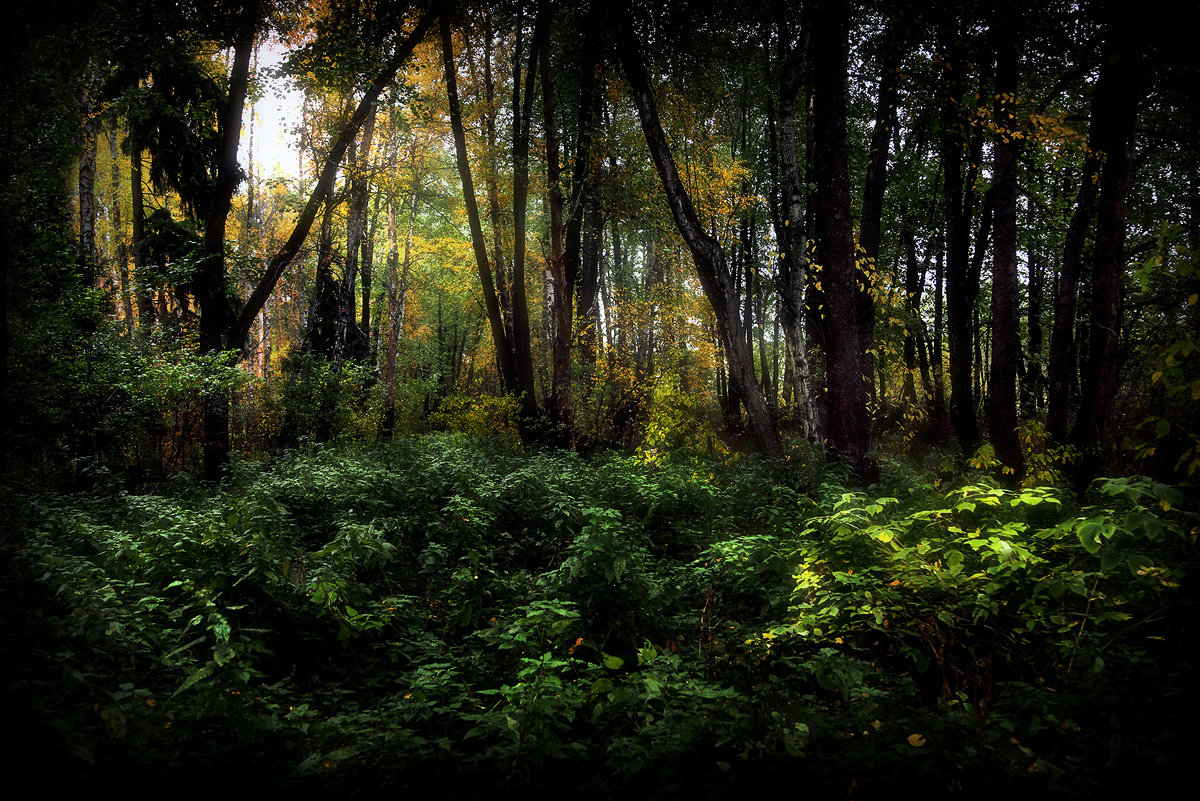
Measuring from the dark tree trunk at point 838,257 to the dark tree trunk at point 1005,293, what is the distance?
2769mm

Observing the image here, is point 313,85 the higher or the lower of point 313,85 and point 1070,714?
the higher

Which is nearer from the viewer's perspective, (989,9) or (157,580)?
(157,580)

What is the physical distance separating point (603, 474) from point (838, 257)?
460 centimetres

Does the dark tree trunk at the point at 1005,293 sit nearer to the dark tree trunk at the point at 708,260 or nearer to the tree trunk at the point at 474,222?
the dark tree trunk at the point at 708,260

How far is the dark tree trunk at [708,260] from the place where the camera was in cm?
777

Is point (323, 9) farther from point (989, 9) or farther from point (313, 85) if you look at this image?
point (989, 9)

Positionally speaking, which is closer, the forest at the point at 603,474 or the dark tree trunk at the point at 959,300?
the forest at the point at 603,474

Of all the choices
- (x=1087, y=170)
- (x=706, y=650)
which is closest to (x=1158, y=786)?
(x=706, y=650)

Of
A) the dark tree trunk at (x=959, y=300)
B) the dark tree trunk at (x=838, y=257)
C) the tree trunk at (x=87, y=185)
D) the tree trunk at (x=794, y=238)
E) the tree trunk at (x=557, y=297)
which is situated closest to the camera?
the dark tree trunk at (x=838, y=257)

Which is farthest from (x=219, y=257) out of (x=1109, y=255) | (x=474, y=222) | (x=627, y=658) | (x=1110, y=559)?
(x=1109, y=255)

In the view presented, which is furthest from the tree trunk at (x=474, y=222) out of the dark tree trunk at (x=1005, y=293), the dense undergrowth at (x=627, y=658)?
the dark tree trunk at (x=1005, y=293)

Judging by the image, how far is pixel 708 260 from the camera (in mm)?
7773

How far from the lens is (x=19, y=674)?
236cm

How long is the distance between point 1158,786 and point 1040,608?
1.13 metres
